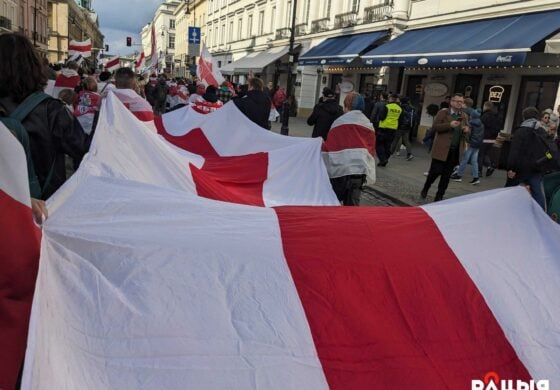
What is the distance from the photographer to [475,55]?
13.5 meters

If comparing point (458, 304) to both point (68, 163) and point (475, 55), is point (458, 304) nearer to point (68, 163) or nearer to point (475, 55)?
point (68, 163)

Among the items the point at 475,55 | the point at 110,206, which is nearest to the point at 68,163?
the point at 110,206

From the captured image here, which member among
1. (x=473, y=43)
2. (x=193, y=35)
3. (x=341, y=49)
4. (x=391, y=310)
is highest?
(x=193, y=35)

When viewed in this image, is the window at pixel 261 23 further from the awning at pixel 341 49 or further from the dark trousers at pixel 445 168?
the dark trousers at pixel 445 168

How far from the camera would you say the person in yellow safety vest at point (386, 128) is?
41.2 ft

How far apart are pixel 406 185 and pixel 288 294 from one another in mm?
8552

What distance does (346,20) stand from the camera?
79.5 feet

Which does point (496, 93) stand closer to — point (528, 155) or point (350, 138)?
point (528, 155)

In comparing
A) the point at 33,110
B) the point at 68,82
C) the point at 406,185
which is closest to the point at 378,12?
the point at 406,185

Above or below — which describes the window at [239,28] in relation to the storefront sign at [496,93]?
above

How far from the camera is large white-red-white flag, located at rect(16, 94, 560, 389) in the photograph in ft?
6.01

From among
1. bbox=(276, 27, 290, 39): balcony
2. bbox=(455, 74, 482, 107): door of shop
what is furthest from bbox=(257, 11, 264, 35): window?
bbox=(455, 74, 482, 107): door of shop

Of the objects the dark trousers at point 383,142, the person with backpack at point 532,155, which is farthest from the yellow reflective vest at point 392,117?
the person with backpack at point 532,155

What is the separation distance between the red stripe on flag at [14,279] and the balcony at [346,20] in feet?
76.6
